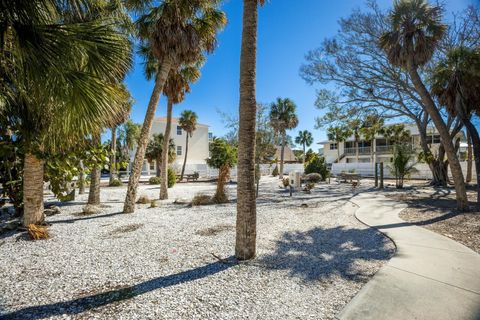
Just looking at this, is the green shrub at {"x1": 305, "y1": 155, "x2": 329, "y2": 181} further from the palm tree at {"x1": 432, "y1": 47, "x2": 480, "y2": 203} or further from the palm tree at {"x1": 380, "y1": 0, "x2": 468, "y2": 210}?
the palm tree at {"x1": 380, "y1": 0, "x2": 468, "y2": 210}

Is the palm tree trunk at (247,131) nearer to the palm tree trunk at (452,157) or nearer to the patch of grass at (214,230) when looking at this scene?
the patch of grass at (214,230)

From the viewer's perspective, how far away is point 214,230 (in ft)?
21.2

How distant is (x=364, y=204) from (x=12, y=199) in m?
12.4

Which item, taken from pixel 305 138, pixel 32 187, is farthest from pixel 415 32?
pixel 305 138

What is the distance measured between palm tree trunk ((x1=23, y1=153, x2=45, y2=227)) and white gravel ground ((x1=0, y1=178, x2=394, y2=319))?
51 cm

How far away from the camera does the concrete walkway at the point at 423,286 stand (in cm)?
279

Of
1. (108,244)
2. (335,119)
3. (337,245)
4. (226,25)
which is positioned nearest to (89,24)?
(108,244)

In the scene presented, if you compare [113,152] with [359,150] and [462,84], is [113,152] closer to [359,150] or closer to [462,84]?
[462,84]

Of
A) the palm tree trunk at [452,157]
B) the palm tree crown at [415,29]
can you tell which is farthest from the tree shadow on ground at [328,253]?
the palm tree crown at [415,29]

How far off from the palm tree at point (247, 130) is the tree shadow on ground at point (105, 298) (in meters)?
0.78

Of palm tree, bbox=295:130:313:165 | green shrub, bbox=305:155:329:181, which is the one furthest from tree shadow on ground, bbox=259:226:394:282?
palm tree, bbox=295:130:313:165

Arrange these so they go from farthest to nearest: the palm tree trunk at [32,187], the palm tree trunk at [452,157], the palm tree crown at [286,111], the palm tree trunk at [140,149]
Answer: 1. the palm tree crown at [286,111]
2. the palm tree trunk at [140,149]
3. the palm tree trunk at [452,157]
4. the palm tree trunk at [32,187]

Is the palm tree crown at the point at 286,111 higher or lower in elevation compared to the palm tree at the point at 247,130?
higher

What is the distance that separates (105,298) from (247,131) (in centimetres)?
309
